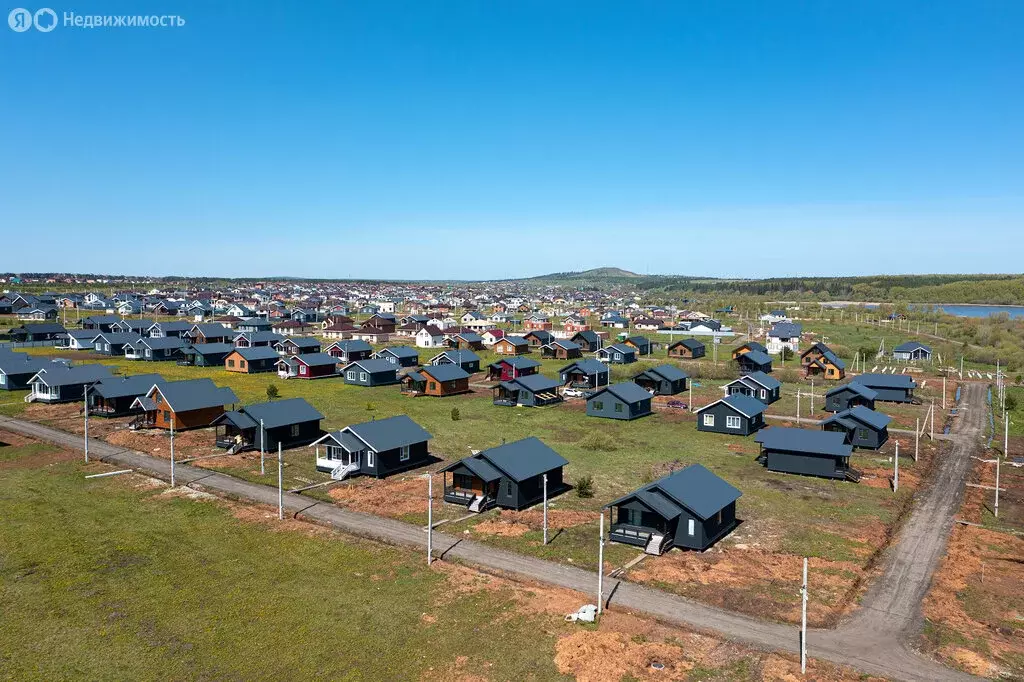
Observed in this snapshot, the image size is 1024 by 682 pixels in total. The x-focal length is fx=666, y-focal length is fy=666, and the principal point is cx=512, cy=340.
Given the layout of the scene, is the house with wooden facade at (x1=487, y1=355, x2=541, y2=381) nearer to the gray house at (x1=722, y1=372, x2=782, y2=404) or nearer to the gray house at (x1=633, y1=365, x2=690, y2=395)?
the gray house at (x1=633, y1=365, x2=690, y2=395)

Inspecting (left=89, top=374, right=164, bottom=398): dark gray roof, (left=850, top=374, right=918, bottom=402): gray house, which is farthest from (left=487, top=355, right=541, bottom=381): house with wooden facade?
(left=89, top=374, right=164, bottom=398): dark gray roof

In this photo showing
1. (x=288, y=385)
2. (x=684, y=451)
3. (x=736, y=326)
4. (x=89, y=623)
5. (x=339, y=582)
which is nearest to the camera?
(x=89, y=623)

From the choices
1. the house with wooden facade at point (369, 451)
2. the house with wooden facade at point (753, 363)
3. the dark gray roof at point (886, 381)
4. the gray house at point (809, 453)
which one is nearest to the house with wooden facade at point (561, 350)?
the house with wooden facade at point (753, 363)

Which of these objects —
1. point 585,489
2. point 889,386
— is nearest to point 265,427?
point 585,489

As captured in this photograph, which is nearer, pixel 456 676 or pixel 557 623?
pixel 456 676

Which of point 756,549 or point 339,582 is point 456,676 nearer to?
point 339,582

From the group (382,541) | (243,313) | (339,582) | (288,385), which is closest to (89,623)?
(339,582)

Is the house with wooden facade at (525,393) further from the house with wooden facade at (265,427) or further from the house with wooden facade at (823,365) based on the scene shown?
the house with wooden facade at (823,365)
